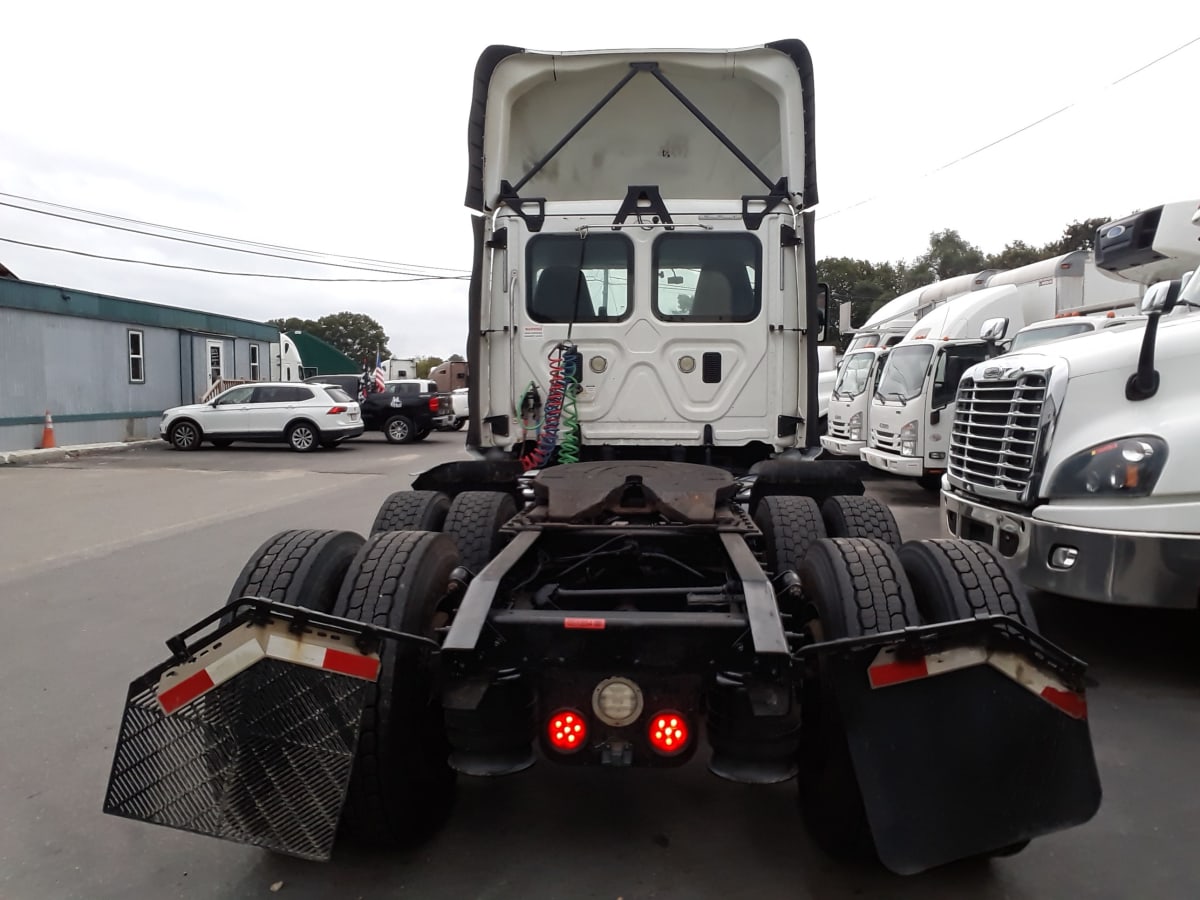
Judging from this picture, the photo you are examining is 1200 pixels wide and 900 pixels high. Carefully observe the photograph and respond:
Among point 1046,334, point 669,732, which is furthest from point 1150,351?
point 1046,334

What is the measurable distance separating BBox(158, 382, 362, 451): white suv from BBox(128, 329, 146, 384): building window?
317 centimetres

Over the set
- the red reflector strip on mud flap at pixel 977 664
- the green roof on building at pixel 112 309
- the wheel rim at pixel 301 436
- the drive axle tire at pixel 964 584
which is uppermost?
the green roof on building at pixel 112 309

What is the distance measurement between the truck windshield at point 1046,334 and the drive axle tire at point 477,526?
764cm

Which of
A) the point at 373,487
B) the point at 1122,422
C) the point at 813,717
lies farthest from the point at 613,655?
the point at 373,487

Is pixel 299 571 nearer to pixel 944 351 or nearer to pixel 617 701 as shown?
pixel 617 701

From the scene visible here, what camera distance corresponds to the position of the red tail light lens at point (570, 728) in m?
2.60

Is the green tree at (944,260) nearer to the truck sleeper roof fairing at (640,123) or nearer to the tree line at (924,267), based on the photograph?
the tree line at (924,267)

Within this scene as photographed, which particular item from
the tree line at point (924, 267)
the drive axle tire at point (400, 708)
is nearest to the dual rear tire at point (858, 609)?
the drive axle tire at point (400, 708)

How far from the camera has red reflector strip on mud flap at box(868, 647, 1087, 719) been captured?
7.61ft

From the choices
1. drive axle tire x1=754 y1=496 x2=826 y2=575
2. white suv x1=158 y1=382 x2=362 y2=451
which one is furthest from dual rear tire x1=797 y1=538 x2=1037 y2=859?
white suv x1=158 y1=382 x2=362 y2=451

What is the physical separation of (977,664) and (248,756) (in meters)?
2.12

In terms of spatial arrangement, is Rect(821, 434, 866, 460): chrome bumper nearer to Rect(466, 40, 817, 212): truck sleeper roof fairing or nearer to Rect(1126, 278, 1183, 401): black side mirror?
Rect(466, 40, 817, 212): truck sleeper roof fairing

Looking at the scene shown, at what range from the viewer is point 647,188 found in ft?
16.8

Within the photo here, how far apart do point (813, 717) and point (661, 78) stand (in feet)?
13.5
